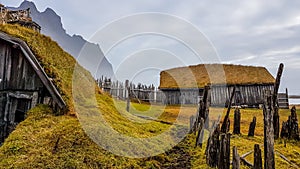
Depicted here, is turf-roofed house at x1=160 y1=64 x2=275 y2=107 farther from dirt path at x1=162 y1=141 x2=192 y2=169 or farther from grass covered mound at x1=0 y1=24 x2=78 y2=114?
dirt path at x1=162 y1=141 x2=192 y2=169

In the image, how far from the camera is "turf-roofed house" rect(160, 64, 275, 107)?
28844 millimetres

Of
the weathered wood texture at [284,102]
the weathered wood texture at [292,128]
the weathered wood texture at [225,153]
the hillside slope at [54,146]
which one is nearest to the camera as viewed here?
the weathered wood texture at [225,153]

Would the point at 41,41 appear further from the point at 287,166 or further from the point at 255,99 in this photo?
the point at 255,99

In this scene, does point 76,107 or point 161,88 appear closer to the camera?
point 76,107

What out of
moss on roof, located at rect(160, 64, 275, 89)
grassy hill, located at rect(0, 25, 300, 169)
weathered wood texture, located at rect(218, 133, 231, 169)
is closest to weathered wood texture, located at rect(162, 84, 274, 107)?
moss on roof, located at rect(160, 64, 275, 89)

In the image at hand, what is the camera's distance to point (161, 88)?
104 ft

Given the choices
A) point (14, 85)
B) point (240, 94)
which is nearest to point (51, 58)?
point (14, 85)

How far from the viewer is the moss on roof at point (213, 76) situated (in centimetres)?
2941

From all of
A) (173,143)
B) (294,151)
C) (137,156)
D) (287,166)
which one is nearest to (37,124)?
(137,156)

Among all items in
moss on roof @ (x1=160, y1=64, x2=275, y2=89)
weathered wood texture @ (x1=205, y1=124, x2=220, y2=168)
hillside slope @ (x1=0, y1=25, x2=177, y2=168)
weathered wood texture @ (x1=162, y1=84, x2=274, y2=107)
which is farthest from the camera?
moss on roof @ (x1=160, y1=64, x2=275, y2=89)

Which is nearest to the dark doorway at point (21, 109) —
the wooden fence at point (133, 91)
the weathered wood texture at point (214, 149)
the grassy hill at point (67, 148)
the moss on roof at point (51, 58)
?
the grassy hill at point (67, 148)

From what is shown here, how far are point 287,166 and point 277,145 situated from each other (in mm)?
3208

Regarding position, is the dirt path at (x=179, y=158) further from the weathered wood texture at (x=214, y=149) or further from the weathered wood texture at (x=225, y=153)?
the weathered wood texture at (x=225, y=153)

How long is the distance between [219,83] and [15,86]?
2326 centimetres
